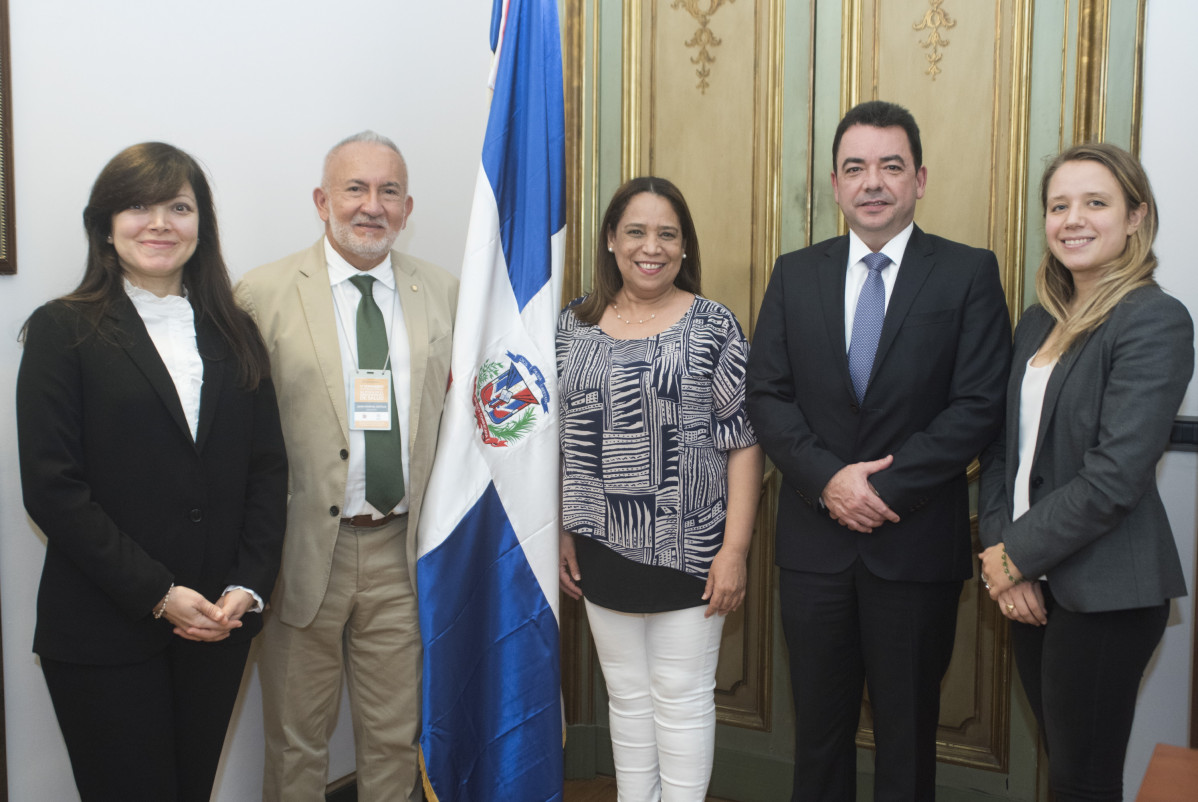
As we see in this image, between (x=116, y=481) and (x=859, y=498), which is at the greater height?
(x=116, y=481)

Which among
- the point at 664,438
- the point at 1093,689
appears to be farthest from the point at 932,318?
the point at 1093,689

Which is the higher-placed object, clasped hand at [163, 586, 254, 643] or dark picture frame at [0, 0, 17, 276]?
dark picture frame at [0, 0, 17, 276]

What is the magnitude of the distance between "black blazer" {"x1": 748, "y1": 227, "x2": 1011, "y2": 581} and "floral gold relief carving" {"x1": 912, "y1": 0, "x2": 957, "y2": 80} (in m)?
0.77

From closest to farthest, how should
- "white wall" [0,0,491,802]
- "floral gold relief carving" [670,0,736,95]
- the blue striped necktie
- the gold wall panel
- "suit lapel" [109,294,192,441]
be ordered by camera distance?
"suit lapel" [109,294,192,441]
"white wall" [0,0,491,802]
the blue striped necktie
the gold wall panel
"floral gold relief carving" [670,0,736,95]

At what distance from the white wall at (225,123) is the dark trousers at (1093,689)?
6.29ft

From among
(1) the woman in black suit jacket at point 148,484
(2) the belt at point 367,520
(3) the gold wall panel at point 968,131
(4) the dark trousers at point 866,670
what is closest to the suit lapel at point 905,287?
(4) the dark trousers at point 866,670

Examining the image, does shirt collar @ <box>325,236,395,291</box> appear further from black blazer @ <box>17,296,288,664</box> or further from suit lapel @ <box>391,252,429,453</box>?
black blazer @ <box>17,296,288,664</box>

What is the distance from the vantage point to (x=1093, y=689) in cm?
171

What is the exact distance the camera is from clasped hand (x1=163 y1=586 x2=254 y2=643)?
5.67 feet

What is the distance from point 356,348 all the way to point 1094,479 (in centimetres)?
157

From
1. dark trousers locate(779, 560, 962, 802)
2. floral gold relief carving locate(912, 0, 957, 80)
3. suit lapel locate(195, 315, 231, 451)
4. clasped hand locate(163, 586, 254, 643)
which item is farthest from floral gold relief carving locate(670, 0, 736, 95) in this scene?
clasped hand locate(163, 586, 254, 643)

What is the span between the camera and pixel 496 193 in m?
2.32

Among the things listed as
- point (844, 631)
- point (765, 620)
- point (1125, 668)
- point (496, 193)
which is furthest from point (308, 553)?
point (1125, 668)

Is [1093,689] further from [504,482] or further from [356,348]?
[356,348]
